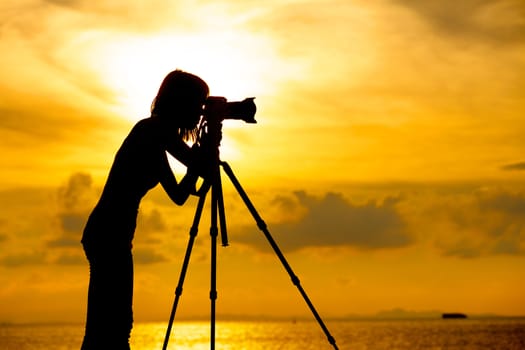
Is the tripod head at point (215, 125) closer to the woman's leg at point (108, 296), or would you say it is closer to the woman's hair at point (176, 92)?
the woman's hair at point (176, 92)

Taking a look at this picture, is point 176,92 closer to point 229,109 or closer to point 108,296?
point 229,109

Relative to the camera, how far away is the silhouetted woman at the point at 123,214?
611 centimetres

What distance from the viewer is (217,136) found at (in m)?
6.62

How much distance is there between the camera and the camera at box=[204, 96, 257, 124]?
668cm

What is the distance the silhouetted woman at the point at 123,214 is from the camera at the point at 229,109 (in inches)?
14.3

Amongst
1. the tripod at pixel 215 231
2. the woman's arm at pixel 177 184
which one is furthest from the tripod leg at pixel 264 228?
the woman's arm at pixel 177 184

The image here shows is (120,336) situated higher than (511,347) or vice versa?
(120,336)

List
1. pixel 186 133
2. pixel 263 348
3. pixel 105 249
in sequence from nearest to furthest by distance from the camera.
Answer: pixel 105 249 < pixel 186 133 < pixel 263 348

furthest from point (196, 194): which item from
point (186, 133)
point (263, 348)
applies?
point (263, 348)

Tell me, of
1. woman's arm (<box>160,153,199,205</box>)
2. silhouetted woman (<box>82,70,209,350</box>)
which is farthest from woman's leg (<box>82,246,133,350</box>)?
woman's arm (<box>160,153,199,205</box>)

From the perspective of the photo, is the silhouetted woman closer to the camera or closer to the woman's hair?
the woman's hair

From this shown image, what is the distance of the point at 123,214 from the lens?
611cm

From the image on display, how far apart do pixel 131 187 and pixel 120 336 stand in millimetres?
989

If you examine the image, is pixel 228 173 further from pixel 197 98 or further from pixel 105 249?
pixel 105 249
